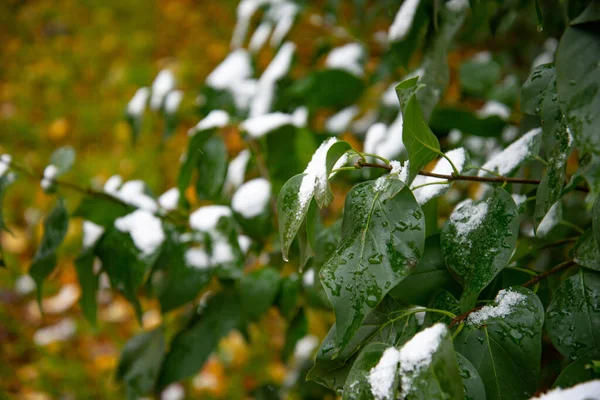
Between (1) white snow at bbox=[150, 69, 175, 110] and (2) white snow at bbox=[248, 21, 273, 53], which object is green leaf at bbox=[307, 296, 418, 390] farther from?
(2) white snow at bbox=[248, 21, 273, 53]

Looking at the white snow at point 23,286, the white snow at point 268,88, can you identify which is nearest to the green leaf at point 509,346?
the white snow at point 268,88

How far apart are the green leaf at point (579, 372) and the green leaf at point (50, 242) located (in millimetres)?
715

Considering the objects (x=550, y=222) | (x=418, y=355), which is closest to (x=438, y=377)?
(x=418, y=355)

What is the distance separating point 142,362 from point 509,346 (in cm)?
75

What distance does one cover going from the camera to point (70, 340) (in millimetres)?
2254

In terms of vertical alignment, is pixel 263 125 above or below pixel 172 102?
below

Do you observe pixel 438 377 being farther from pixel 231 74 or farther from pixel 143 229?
pixel 231 74

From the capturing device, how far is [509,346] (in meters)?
0.50

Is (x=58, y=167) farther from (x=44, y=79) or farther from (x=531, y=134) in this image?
(x=44, y=79)

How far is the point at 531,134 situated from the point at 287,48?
28.2 inches

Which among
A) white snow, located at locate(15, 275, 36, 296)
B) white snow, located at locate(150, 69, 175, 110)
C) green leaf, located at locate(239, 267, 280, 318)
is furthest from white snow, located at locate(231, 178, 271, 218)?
white snow, located at locate(15, 275, 36, 296)

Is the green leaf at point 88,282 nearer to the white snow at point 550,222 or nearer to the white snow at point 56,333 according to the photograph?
the white snow at point 550,222

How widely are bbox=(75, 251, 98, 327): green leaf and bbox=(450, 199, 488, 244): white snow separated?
63 cm

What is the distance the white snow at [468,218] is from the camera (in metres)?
0.54
